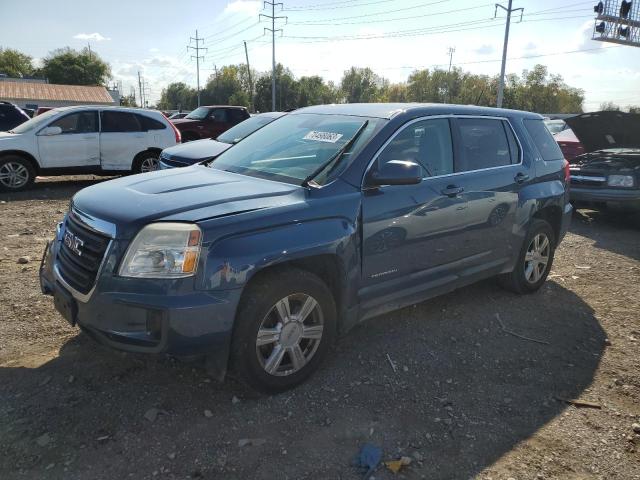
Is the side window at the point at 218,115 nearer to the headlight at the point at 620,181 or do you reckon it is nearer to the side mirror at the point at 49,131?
the side mirror at the point at 49,131

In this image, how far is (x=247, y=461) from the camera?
261 cm

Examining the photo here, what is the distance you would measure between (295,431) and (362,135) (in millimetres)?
2005

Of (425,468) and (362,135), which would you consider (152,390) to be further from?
(362,135)

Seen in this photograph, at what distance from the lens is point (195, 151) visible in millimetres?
8570

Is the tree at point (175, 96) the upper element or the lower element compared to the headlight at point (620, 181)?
upper

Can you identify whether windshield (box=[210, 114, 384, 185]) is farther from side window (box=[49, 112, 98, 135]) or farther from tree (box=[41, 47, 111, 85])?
tree (box=[41, 47, 111, 85])

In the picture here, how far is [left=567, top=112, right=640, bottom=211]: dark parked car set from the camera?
8.03 m

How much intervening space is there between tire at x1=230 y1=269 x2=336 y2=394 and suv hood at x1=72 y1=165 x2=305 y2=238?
469 mm

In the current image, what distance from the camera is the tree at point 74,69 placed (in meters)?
87.6

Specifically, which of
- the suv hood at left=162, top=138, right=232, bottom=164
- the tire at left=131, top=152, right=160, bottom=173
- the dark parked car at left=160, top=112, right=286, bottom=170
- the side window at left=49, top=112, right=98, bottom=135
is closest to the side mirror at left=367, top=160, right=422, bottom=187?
the dark parked car at left=160, top=112, right=286, bottom=170

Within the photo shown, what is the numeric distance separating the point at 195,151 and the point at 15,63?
110 meters

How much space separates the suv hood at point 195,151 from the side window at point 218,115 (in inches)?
323

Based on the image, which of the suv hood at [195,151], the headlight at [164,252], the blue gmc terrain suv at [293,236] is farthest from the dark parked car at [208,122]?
the headlight at [164,252]

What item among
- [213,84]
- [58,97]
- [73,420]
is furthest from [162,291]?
[213,84]
